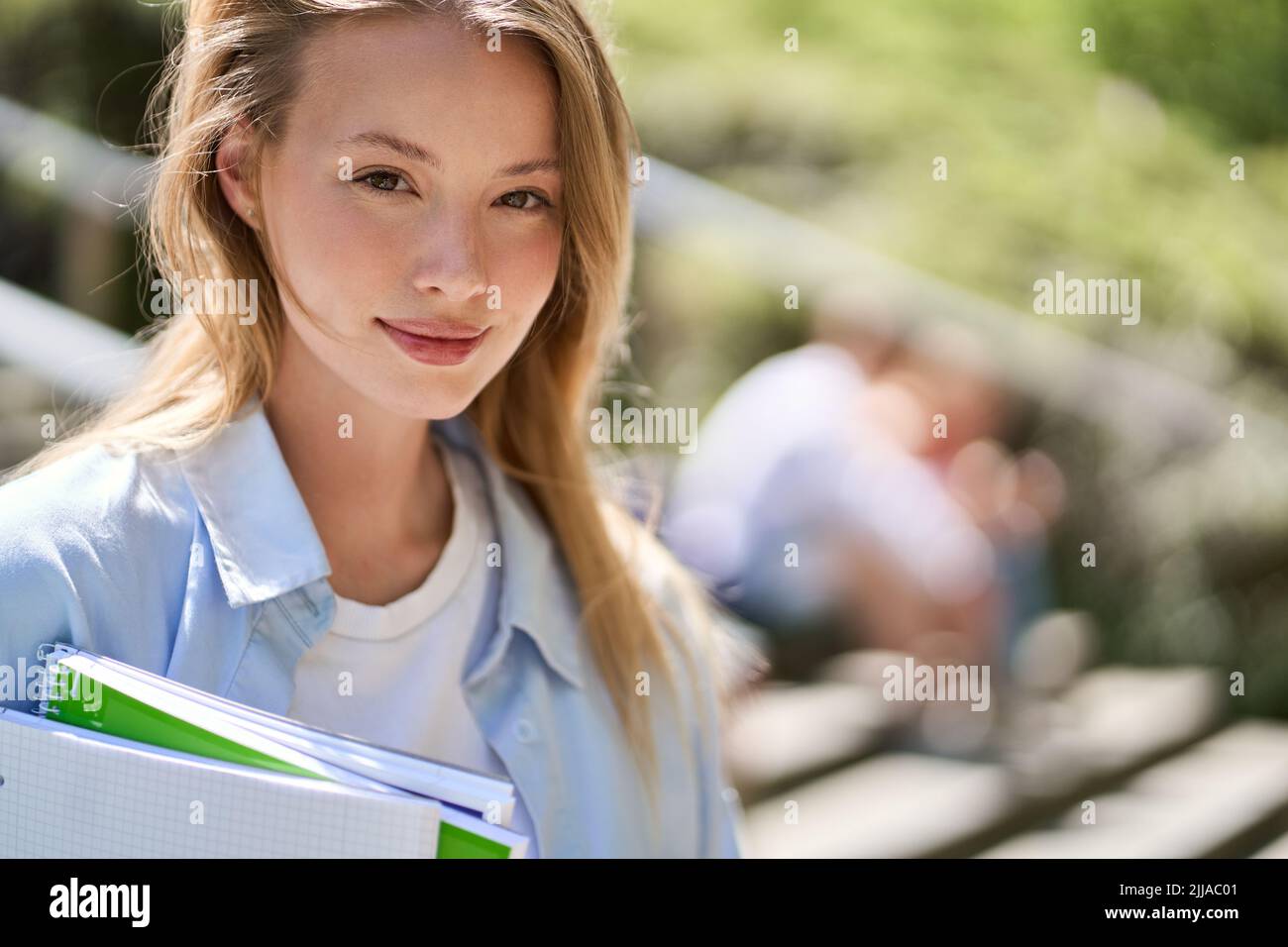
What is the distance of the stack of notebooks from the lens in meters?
1.29

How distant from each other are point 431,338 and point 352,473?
0.26 meters

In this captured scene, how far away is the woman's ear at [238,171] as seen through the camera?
1.57m

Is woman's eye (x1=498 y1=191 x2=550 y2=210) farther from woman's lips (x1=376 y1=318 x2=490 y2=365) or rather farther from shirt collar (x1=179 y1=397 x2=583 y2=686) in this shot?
shirt collar (x1=179 y1=397 x2=583 y2=686)

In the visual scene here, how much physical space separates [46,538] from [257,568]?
0.22m

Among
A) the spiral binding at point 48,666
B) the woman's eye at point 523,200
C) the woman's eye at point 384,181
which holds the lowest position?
the spiral binding at point 48,666

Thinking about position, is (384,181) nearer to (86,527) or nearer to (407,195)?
(407,195)

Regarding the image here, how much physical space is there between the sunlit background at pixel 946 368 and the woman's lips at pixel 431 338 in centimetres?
147

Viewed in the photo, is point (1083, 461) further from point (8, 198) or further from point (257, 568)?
point (257, 568)

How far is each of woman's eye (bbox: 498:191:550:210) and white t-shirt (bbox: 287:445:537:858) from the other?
0.42 metres

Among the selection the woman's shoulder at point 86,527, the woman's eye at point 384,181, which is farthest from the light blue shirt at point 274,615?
the woman's eye at point 384,181

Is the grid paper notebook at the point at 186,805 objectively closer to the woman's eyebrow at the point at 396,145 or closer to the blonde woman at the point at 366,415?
the blonde woman at the point at 366,415

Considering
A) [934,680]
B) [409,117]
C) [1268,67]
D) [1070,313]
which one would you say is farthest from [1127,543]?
[409,117]

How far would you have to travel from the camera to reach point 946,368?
556 centimetres

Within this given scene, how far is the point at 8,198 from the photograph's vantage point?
14.8 feet
